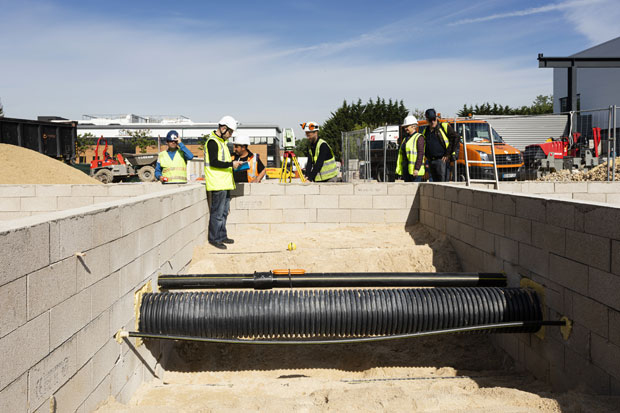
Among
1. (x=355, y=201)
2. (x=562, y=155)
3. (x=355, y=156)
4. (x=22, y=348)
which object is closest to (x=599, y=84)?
(x=562, y=155)

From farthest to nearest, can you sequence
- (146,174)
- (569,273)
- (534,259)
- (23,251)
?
(146,174), (534,259), (569,273), (23,251)

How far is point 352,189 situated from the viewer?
9438 mm

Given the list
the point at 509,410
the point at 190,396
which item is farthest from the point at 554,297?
the point at 190,396

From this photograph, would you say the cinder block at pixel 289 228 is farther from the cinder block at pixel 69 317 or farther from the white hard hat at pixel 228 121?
the cinder block at pixel 69 317

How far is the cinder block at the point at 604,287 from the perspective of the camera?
344 cm

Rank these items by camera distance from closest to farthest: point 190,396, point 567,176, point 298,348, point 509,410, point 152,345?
point 509,410 → point 190,396 → point 152,345 → point 298,348 → point 567,176

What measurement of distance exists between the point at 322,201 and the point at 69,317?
6575 millimetres

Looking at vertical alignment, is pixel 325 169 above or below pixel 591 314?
above

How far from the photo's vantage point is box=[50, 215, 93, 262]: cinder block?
9.81 ft

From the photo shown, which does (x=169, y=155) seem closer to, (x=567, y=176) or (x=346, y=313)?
(x=346, y=313)

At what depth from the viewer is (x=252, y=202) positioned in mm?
9266

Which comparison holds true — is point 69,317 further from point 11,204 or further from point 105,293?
point 11,204

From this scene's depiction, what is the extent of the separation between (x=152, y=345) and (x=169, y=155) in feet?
17.3

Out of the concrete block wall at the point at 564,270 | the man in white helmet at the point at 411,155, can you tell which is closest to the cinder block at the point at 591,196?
the man in white helmet at the point at 411,155
